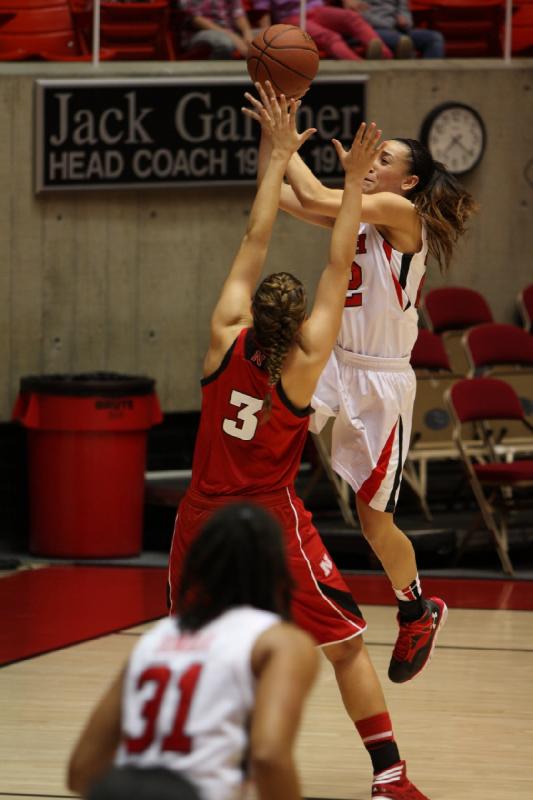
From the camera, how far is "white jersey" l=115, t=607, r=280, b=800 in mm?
2588

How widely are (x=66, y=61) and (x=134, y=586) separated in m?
3.39

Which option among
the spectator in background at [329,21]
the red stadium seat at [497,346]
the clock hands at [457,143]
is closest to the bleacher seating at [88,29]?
the spectator in background at [329,21]

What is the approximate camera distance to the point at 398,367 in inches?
213

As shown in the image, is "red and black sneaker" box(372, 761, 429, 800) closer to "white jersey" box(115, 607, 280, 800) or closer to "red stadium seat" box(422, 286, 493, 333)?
"white jersey" box(115, 607, 280, 800)

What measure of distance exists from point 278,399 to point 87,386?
4650 mm

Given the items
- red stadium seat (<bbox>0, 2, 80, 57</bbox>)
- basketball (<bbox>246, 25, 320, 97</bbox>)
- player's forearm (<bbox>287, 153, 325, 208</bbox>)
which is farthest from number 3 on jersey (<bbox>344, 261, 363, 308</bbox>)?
red stadium seat (<bbox>0, 2, 80, 57</bbox>)

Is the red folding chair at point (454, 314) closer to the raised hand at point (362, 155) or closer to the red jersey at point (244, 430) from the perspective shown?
the raised hand at point (362, 155)

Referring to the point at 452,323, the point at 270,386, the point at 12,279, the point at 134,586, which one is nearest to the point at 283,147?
the point at 270,386

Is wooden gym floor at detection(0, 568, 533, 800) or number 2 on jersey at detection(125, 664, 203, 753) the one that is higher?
number 2 on jersey at detection(125, 664, 203, 753)

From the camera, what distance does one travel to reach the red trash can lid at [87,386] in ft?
28.6

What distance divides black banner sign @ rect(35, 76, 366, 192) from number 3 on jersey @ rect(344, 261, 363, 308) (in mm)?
4351

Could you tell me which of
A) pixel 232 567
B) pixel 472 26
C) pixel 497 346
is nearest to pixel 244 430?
pixel 232 567

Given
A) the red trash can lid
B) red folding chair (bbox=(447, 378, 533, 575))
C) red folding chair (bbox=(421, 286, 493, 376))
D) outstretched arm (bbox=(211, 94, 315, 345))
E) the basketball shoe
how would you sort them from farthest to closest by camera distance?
1. red folding chair (bbox=(421, 286, 493, 376))
2. the red trash can lid
3. red folding chair (bbox=(447, 378, 533, 575))
4. the basketball shoe
5. outstretched arm (bbox=(211, 94, 315, 345))

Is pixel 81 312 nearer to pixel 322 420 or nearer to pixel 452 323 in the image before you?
pixel 452 323
